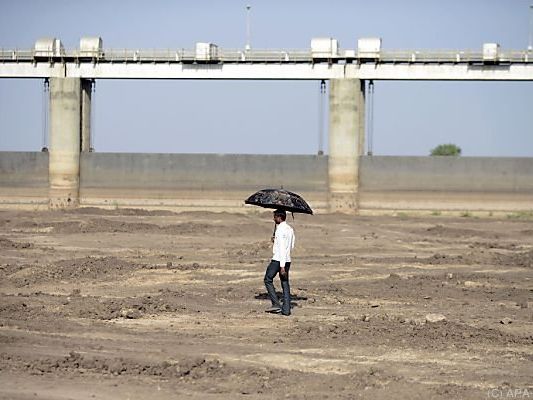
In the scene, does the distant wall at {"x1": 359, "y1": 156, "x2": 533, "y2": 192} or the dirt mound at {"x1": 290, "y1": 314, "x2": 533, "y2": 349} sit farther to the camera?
the distant wall at {"x1": 359, "y1": 156, "x2": 533, "y2": 192}

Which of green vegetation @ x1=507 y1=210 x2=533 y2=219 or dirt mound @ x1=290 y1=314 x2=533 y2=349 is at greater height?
green vegetation @ x1=507 y1=210 x2=533 y2=219

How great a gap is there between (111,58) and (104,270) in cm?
2570

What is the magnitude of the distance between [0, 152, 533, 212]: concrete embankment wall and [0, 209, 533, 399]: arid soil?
13.3 meters

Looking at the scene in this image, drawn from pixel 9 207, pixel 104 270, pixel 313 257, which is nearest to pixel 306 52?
pixel 9 207

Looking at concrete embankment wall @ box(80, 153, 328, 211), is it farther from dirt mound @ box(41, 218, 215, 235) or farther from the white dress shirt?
the white dress shirt

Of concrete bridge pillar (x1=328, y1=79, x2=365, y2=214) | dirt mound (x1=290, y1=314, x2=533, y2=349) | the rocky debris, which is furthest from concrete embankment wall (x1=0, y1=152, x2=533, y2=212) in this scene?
dirt mound (x1=290, y1=314, x2=533, y2=349)

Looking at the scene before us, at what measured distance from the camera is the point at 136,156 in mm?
46969

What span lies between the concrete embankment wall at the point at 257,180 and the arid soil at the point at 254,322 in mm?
13302

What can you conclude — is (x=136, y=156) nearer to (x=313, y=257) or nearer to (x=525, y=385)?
(x=313, y=257)

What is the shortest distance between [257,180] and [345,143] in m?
3.90

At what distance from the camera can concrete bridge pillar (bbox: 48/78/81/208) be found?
46188mm

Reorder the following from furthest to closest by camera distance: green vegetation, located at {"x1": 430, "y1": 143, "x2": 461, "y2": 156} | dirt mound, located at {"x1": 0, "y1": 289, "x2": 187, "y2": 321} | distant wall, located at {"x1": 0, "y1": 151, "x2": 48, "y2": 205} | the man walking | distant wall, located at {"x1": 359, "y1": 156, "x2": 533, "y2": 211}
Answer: green vegetation, located at {"x1": 430, "y1": 143, "x2": 461, "y2": 156} < distant wall, located at {"x1": 0, "y1": 151, "x2": 48, "y2": 205} < distant wall, located at {"x1": 359, "y1": 156, "x2": 533, "y2": 211} < the man walking < dirt mound, located at {"x1": 0, "y1": 289, "x2": 187, "y2": 321}

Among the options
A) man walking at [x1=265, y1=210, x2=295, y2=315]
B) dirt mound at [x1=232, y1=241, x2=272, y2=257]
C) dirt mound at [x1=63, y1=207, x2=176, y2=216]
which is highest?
man walking at [x1=265, y1=210, x2=295, y2=315]

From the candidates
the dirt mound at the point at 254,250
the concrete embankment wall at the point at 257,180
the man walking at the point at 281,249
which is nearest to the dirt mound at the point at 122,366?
the man walking at the point at 281,249
